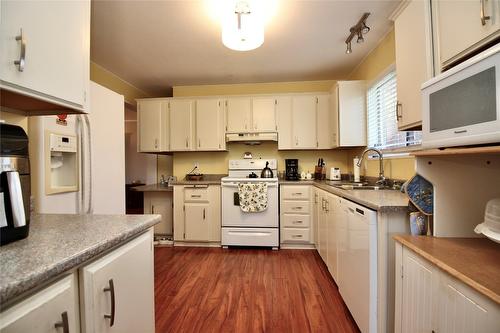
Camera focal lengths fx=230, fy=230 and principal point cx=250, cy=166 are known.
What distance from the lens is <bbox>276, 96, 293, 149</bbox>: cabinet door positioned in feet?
11.2

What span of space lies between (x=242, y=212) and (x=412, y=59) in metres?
2.36

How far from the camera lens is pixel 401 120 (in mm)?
1611

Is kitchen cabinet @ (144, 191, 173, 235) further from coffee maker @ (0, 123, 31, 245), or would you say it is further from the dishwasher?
coffee maker @ (0, 123, 31, 245)

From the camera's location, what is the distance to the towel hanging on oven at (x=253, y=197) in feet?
9.87

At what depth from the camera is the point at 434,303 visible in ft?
2.81

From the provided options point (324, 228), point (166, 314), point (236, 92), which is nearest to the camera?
point (166, 314)

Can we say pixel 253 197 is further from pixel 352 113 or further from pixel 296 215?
pixel 352 113

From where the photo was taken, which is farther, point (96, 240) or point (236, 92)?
point (236, 92)

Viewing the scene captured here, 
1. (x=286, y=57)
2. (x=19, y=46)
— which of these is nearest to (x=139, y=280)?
(x=19, y=46)

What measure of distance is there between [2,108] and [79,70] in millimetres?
487

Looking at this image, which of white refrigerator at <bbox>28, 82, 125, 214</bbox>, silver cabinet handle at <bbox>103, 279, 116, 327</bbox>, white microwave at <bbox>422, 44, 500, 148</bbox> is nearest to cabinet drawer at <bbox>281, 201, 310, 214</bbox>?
white refrigerator at <bbox>28, 82, 125, 214</bbox>

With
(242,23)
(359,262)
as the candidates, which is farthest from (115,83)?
(359,262)

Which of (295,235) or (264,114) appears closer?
(295,235)

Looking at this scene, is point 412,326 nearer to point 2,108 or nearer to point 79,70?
point 79,70
